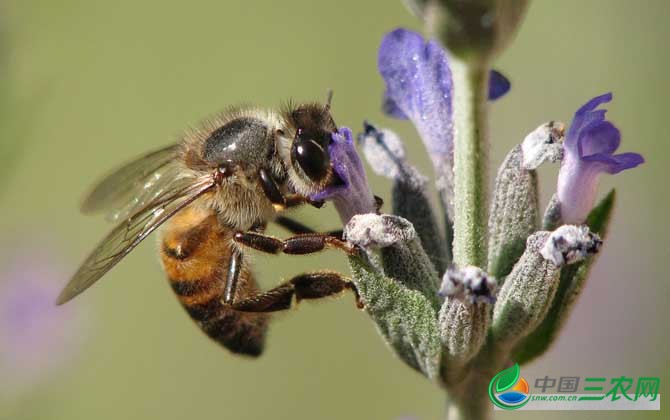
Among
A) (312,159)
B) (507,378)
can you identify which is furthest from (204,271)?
(507,378)

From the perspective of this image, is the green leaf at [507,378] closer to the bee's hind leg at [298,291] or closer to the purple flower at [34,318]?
the bee's hind leg at [298,291]

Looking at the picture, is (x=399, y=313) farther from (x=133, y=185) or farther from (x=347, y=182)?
(x=133, y=185)

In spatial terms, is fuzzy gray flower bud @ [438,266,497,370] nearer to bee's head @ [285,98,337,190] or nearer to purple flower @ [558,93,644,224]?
purple flower @ [558,93,644,224]

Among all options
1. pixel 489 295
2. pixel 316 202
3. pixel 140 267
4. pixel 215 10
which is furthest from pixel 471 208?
pixel 215 10

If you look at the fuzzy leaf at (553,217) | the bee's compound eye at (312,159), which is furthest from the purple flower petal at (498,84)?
the bee's compound eye at (312,159)

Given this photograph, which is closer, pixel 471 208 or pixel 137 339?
pixel 471 208

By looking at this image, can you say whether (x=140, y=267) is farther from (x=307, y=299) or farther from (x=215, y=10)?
(x=307, y=299)

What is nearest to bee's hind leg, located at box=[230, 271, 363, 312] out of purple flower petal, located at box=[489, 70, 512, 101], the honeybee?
the honeybee
